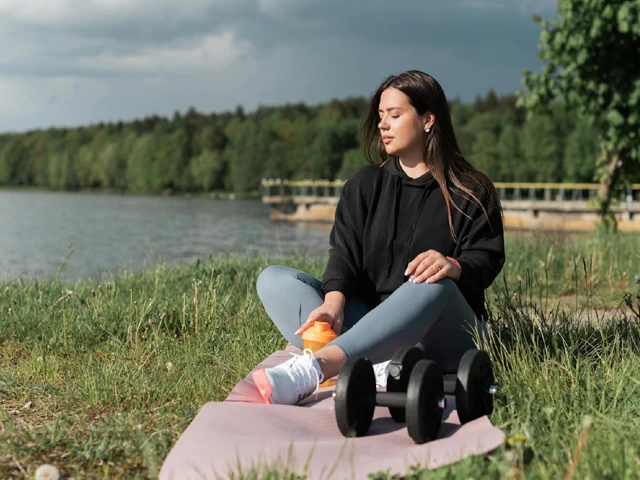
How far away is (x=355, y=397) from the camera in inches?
88.5

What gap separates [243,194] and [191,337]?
90.3 m

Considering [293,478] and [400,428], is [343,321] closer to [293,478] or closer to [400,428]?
[400,428]

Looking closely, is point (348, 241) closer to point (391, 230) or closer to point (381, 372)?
point (391, 230)

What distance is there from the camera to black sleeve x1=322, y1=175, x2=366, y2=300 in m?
3.04

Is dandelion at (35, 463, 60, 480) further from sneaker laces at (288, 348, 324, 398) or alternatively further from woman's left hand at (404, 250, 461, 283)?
woman's left hand at (404, 250, 461, 283)

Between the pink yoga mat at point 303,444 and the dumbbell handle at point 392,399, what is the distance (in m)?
0.10

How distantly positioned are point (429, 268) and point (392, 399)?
588 mm

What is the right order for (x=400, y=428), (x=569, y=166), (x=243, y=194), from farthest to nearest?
(x=243, y=194) < (x=569, y=166) < (x=400, y=428)

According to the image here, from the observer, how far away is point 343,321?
10.0 ft

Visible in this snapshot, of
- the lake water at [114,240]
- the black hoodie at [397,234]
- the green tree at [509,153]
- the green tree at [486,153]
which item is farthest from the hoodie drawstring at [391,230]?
the green tree at [486,153]

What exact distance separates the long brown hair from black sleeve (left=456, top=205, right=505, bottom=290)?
4 centimetres

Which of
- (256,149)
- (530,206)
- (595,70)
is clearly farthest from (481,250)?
(256,149)

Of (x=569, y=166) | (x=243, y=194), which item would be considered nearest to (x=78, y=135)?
(x=243, y=194)

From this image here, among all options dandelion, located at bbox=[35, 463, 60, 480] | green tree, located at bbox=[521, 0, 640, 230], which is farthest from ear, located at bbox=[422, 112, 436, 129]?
green tree, located at bbox=[521, 0, 640, 230]
